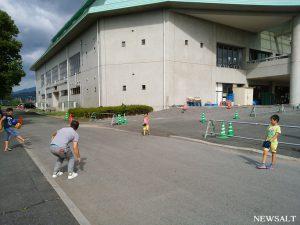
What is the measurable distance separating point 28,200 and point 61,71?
45014 mm

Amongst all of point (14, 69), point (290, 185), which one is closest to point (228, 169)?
point (290, 185)

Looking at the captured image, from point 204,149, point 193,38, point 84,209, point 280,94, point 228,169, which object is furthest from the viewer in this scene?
point 280,94

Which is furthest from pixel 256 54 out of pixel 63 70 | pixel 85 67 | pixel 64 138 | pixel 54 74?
pixel 54 74

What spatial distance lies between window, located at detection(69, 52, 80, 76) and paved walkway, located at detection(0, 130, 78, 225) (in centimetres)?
3250

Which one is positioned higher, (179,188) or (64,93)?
(64,93)

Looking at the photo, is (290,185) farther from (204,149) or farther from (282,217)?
(204,149)

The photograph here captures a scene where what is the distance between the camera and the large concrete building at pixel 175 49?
26.6 m

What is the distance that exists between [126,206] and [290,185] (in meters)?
3.48

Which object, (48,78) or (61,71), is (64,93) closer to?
(61,71)

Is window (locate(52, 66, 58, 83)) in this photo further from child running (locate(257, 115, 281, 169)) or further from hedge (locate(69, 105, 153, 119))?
child running (locate(257, 115, 281, 169))

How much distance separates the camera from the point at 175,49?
2708 cm

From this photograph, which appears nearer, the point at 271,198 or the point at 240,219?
the point at 240,219

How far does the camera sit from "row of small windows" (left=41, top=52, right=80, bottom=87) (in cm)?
3772

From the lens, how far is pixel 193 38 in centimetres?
2841
